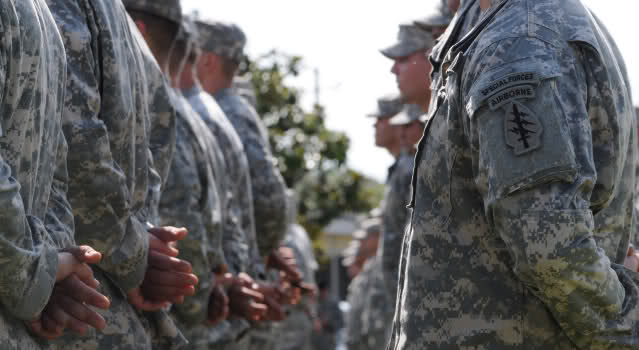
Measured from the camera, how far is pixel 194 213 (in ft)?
21.1

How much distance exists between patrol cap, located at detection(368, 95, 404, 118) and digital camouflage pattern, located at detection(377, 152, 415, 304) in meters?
1.33

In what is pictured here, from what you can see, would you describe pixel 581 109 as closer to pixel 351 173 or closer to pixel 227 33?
pixel 227 33

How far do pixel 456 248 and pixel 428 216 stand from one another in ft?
0.47

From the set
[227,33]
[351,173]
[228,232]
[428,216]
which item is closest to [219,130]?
[228,232]

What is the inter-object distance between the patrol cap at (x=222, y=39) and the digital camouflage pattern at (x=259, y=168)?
12.6 inches

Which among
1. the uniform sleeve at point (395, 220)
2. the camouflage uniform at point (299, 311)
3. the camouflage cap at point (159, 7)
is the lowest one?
the camouflage uniform at point (299, 311)

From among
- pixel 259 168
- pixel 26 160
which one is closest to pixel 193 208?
pixel 26 160

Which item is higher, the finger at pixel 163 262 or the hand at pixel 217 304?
the finger at pixel 163 262

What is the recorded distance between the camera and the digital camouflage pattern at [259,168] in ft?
31.4

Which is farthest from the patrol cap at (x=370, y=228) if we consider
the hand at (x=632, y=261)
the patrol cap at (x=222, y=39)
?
the hand at (x=632, y=261)

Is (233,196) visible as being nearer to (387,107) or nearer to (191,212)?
(191,212)

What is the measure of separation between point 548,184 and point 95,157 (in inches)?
58.2

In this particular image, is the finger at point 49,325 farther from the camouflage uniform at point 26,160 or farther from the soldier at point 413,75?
the soldier at point 413,75

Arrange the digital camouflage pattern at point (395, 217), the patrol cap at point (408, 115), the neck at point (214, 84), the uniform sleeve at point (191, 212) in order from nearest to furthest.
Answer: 1. the uniform sleeve at point (191, 212)
2. the neck at point (214, 84)
3. the digital camouflage pattern at point (395, 217)
4. the patrol cap at point (408, 115)
